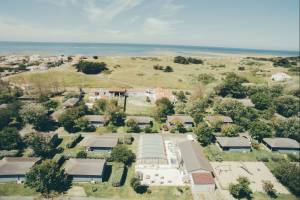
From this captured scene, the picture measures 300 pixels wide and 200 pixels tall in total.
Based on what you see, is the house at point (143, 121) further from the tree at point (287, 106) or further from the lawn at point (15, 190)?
the tree at point (287, 106)

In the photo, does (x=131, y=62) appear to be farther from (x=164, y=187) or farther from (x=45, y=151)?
(x=164, y=187)

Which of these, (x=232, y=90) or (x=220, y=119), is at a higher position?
(x=232, y=90)

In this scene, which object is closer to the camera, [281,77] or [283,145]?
[283,145]

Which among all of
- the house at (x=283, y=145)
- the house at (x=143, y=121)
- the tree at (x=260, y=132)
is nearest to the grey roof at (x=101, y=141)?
the house at (x=143, y=121)

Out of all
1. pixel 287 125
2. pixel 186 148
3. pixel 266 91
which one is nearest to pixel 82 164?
pixel 186 148

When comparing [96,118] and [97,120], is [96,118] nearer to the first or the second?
[96,118]

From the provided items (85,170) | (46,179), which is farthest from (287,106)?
(46,179)
